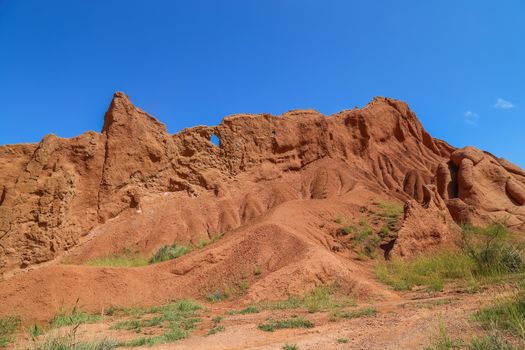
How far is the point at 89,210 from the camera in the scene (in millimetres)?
29578

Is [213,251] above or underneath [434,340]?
above

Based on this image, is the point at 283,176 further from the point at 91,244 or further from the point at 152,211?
the point at 91,244

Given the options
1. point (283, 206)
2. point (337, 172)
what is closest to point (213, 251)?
point (283, 206)

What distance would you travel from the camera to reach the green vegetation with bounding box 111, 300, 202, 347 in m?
8.72

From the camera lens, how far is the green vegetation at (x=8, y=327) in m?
9.54

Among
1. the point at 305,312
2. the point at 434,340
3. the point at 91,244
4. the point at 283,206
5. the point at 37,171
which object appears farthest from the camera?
the point at 37,171

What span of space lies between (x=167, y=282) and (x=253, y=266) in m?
3.44

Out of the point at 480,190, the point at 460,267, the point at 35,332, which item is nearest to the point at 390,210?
the point at 480,190

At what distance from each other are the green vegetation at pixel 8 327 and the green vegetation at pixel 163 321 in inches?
92.4

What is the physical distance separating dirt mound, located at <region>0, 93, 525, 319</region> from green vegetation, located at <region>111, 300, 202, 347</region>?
1658 mm

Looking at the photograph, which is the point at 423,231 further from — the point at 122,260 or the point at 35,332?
the point at 122,260

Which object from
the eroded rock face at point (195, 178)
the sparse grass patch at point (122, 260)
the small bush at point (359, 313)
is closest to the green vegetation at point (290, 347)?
the small bush at point (359, 313)

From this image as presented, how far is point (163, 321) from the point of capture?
439 inches

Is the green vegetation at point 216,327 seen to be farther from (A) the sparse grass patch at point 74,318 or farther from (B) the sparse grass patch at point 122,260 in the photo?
(B) the sparse grass patch at point 122,260
